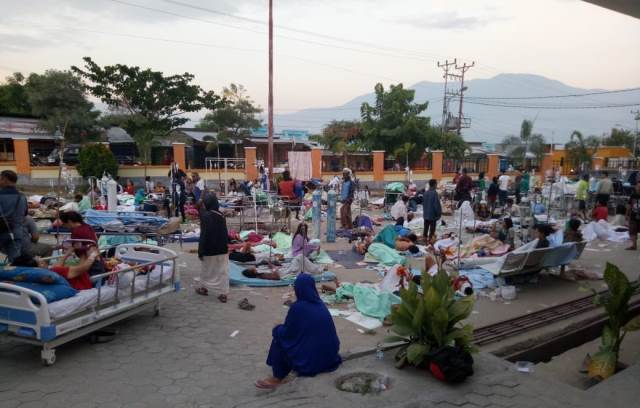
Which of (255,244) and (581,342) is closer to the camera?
(581,342)

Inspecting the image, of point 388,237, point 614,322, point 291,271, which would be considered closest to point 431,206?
point 388,237

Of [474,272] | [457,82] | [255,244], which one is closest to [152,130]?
[255,244]

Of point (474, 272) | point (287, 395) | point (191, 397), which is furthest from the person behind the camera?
point (474, 272)

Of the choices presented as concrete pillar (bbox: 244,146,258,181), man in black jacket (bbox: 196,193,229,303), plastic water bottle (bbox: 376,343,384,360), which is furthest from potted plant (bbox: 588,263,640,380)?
concrete pillar (bbox: 244,146,258,181)

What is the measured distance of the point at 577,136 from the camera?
3388 centimetres

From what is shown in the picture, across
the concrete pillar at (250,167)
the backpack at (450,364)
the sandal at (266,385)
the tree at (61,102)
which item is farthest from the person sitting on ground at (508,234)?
the tree at (61,102)

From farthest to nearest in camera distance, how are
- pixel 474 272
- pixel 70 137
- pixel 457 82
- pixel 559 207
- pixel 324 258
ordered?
1. pixel 457 82
2. pixel 70 137
3. pixel 559 207
4. pixel 324 258
5. pixel 474 272

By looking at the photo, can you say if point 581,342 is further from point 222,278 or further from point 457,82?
point 457,82

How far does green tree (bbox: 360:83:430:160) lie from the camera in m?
30.3

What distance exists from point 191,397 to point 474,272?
5.75m

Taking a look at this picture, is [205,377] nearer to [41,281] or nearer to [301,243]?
[41,281]

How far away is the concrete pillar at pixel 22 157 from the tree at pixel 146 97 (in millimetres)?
5039

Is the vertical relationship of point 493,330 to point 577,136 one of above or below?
below

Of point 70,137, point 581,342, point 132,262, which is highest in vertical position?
point 70,137
